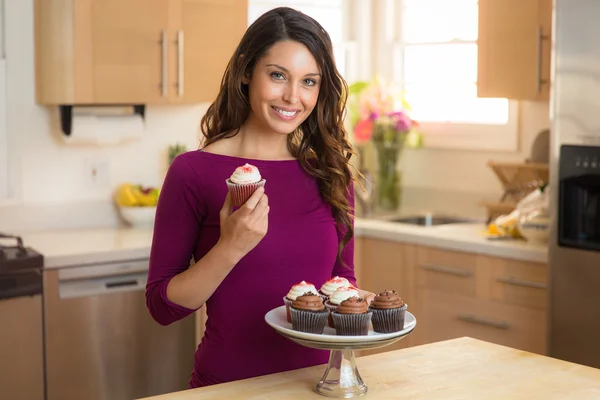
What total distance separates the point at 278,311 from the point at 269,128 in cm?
45

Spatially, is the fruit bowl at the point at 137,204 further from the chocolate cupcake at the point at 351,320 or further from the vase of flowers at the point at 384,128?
the chocolate cupcake at the point at 351,320

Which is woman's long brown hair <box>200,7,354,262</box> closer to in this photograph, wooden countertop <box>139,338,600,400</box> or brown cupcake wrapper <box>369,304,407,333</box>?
wooden countertop <box>139,338,600,400</box>

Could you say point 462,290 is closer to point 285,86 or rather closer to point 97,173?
point 97,173

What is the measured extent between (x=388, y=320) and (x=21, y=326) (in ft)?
6.23

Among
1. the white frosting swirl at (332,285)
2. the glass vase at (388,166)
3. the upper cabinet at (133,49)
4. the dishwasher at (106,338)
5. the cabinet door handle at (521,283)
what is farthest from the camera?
the glass vase at (388,166)

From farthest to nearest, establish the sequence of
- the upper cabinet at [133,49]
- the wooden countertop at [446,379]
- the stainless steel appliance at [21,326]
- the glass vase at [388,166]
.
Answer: the glass vase at [388,166] → the upper cabinet at [133,49] → the stainless steel appliance at [21,326] → the wooden countertop at [446,379]

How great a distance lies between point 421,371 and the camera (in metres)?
1.97

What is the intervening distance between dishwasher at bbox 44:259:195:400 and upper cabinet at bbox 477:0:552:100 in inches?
65.0

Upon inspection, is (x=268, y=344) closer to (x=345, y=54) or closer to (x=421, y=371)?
(x=421, y=371)

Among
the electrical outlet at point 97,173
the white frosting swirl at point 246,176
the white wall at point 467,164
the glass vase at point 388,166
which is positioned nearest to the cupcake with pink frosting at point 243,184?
the white frosting swirl at point 246,176

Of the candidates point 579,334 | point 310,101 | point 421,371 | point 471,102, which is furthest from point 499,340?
point 310,101

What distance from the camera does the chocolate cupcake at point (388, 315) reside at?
177 cm

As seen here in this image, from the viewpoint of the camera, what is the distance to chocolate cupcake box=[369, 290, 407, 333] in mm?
1766

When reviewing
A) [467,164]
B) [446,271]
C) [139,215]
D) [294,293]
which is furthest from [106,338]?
[467,164]
